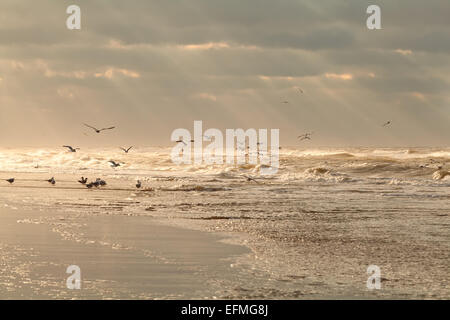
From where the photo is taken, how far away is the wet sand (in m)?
8.74

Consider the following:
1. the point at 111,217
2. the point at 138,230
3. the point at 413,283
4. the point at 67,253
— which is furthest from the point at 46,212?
the point at 413,283

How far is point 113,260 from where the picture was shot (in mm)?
10906

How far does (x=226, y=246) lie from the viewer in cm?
1270

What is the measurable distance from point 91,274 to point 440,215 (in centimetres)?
1108

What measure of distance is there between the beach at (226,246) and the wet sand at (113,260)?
2cm

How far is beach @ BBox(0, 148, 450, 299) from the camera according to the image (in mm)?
8945

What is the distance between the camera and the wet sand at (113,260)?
874 centimetres

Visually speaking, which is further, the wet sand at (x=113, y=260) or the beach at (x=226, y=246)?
the beach at (x=226, y=246)

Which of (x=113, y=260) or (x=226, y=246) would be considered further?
(x=226, y=246)

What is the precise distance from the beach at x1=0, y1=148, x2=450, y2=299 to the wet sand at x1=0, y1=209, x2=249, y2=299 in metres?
0.02

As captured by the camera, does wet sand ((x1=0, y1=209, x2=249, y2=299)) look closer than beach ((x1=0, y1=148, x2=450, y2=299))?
Yes

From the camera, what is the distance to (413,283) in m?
9.24

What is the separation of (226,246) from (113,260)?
263cm
